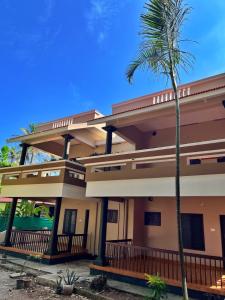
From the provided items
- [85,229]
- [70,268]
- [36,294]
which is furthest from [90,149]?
[36,294]

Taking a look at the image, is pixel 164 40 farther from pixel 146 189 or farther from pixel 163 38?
pixel 146 189

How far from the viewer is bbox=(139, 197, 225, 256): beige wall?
33.5 ft

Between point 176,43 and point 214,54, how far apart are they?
3.34ft

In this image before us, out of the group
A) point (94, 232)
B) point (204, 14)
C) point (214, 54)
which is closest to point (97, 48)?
point (204, 14)

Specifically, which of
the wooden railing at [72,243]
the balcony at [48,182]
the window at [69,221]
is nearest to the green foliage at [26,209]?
the window at [69,221]

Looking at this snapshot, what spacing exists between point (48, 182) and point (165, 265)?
7.13 meters

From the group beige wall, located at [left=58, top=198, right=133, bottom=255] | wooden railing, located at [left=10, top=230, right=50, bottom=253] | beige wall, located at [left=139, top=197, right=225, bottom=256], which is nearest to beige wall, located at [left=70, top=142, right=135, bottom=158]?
beige wall, located at [left=58, top=198, right=133, bottom=255]

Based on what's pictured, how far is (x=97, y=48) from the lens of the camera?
13.0 m

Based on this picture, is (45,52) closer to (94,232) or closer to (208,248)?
(94,232)

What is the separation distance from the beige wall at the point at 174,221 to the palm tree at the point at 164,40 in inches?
241

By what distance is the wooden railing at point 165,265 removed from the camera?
7836 mm

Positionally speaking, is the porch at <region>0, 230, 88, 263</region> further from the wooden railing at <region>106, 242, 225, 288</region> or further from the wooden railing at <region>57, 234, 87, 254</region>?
the wooden railing at <region>106, 242, 225, 288</region>

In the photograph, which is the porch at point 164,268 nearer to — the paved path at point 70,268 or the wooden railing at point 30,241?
the paved path at point 70,268

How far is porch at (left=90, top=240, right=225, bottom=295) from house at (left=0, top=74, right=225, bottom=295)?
0.04 meters
